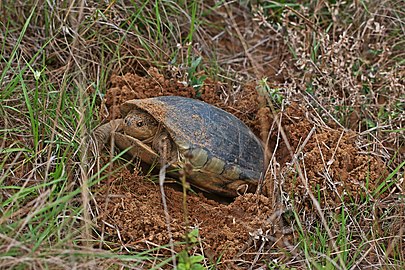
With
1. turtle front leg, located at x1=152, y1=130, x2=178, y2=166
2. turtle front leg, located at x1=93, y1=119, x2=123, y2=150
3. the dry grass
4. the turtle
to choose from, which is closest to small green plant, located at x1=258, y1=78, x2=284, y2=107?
the dry grass

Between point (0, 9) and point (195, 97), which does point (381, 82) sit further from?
point (0, 9)

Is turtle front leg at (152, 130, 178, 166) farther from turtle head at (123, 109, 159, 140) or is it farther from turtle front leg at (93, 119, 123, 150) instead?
turtle front leg at (93, 119, 123, 150)

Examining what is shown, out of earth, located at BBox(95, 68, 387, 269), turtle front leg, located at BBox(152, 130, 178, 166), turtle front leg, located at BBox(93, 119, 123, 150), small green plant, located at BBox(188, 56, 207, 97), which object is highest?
small green plant, located at BBox(188, 56, 207, 97)

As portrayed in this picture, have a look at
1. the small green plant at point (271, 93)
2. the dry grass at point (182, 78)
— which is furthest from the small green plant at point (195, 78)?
the small green plant at point (271, 93)

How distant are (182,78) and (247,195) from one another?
1029mm

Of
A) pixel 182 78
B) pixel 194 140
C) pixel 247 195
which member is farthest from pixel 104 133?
pixel 247 195

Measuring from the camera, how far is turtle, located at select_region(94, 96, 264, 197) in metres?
3.23

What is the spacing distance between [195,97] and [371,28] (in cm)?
132

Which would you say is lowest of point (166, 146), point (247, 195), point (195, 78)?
point (247, 195)

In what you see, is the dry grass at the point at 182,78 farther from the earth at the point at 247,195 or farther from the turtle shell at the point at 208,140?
the turtle shell at the point at 208,140

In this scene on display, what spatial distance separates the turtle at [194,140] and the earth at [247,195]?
101mm

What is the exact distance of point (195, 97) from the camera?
380 cm

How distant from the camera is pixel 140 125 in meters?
3.36

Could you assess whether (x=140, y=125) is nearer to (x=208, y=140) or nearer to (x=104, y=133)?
(x=104, y=133)
